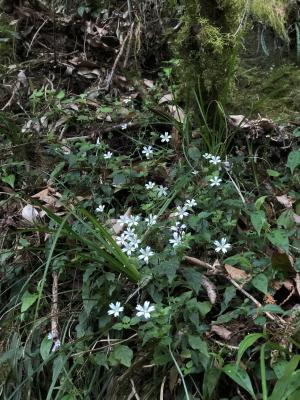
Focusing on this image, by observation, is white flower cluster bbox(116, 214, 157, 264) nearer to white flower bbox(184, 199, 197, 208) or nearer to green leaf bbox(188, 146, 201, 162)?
white flower bbox(184, 199, 197, 208)

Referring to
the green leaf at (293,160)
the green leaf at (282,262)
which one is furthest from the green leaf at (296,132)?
the green leaf at (282,262)

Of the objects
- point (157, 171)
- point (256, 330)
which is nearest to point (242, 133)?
point (157, 171)

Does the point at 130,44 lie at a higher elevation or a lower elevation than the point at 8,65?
higher

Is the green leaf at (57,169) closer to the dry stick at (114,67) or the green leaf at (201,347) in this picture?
the dry stick at (114,67)

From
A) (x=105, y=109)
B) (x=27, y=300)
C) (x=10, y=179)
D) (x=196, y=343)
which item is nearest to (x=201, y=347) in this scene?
(x=196, y=343)

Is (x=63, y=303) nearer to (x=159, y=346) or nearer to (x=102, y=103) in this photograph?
(x=159, y=346)

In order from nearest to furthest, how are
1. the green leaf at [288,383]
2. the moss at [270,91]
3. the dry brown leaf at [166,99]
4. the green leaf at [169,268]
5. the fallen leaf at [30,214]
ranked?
the green leaf at [288,383] < the green leaf at [169,268] < the fallen leaf at [30,214] < the moss at [270,91] < the dry brown leaf at [166,99]

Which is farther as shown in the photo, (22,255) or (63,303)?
(22,255)
